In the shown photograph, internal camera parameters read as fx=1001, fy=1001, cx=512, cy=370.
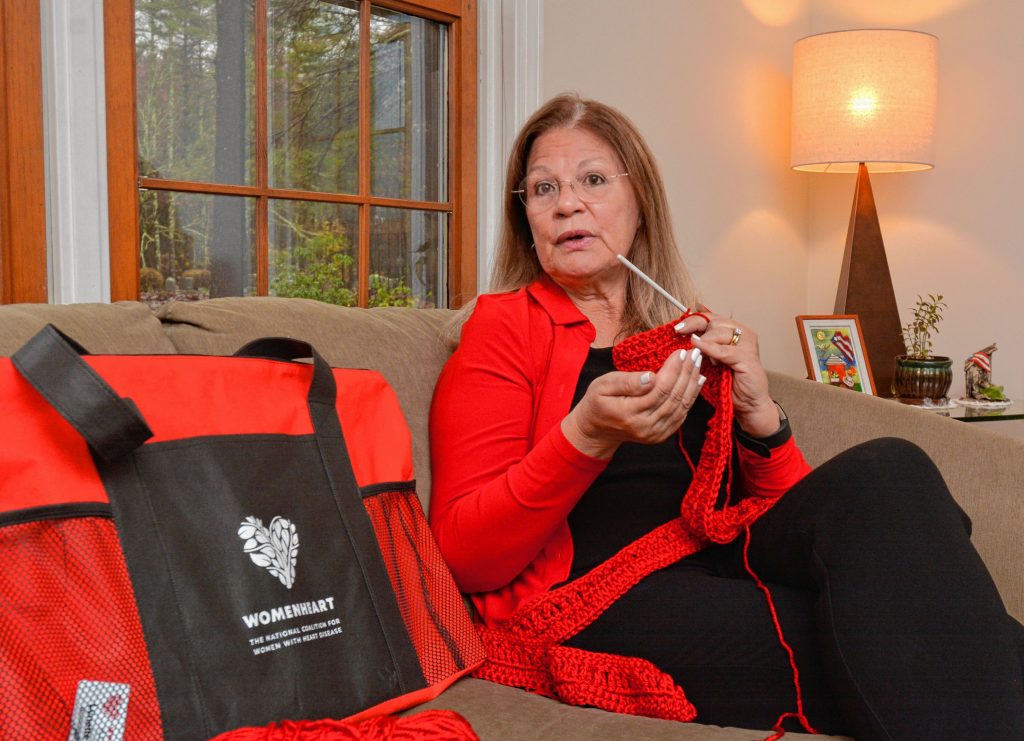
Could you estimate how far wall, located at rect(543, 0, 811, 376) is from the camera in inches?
93.6

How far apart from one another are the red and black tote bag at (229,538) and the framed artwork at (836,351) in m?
1.47

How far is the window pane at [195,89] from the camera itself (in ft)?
5.54

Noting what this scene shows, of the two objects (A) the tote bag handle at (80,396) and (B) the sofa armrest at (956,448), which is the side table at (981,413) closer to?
(B) the sofa armrest at (956,448)

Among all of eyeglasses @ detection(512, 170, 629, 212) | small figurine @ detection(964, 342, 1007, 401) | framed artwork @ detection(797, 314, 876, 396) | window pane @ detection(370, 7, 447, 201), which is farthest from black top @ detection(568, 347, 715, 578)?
small figurine @ detection(964, 342, 1007, 401)

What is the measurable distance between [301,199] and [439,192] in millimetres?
366

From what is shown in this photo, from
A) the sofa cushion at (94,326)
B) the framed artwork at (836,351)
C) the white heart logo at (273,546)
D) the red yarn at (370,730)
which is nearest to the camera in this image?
the red yarn at (370,730)

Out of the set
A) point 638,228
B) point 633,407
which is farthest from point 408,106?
point 633,407

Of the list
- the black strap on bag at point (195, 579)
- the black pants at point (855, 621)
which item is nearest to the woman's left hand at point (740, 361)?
the black pants at point (855, 621)

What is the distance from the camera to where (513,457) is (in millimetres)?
1251

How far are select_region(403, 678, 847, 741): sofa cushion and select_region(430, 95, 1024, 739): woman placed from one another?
8 cm

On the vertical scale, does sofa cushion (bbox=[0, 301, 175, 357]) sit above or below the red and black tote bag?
above

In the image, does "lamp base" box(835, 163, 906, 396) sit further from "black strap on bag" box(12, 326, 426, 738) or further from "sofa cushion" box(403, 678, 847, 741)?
"black strap on bag" box(12, 326, 426, 738)

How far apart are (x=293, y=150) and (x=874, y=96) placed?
141cm

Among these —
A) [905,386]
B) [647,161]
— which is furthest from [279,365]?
[905,386]
